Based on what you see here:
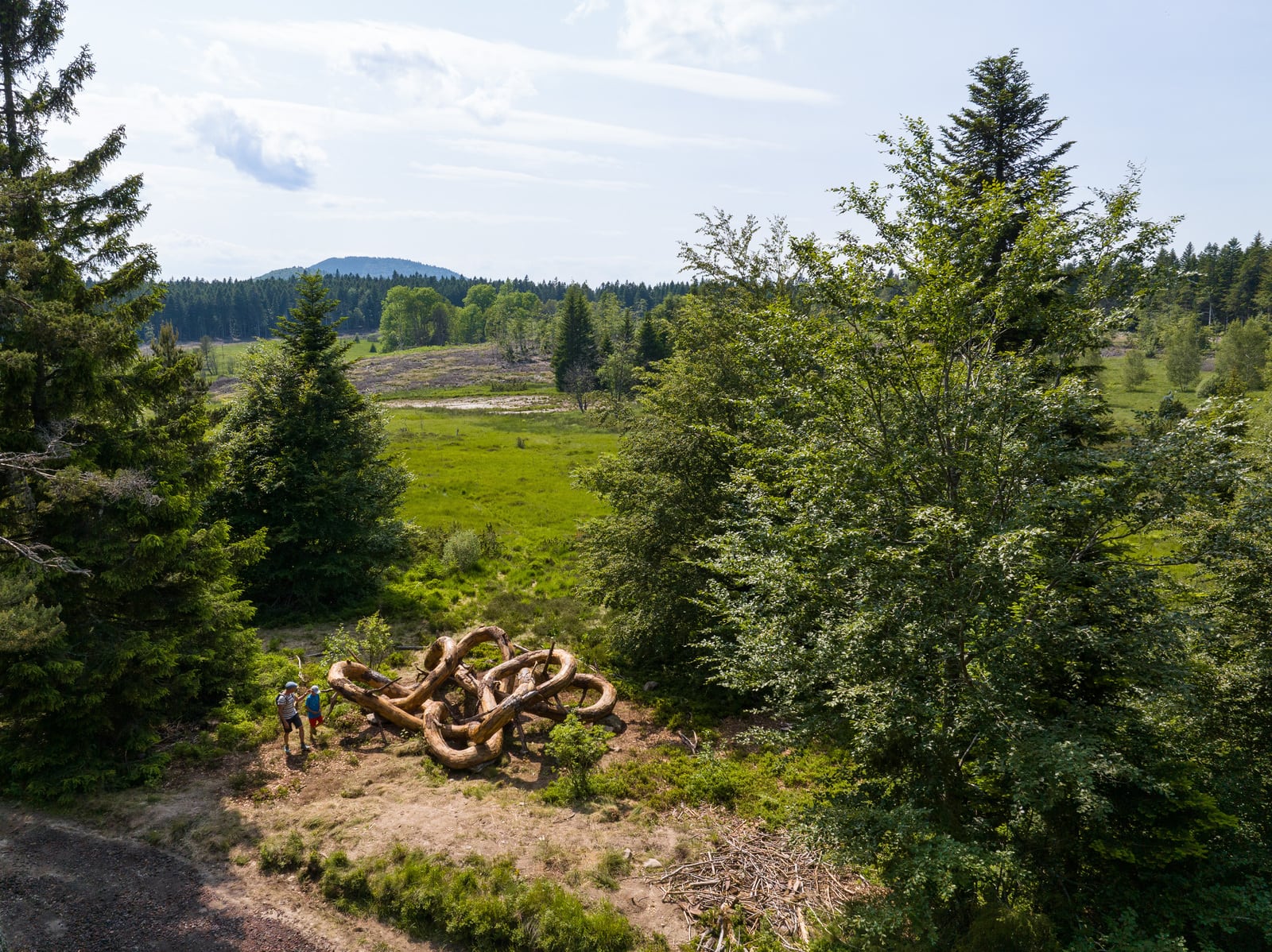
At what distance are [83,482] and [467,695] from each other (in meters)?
9.00

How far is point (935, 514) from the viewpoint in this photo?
8367mm

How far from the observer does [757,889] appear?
9.92 m

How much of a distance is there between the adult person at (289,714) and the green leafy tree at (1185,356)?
8532 cm

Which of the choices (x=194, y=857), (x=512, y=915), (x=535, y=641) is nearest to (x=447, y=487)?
(x=535, y=641)

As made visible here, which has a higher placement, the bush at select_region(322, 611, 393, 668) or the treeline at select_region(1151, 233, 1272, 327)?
the treeline at select_region(1151, 233, 1272, 327)

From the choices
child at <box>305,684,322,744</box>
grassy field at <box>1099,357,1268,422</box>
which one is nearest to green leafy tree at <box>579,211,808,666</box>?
child at <box>305,684,322,744</box>

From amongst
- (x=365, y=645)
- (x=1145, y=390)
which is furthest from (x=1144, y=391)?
(x=365, y=645)

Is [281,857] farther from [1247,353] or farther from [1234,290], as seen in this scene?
[1234,290]

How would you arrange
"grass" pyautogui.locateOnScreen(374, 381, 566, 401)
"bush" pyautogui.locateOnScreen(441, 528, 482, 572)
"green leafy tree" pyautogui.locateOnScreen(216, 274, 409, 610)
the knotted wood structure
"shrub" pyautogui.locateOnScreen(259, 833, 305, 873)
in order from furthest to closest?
"grass" pyautogui.locateOnScreen(374, 381, 566, 401), "bush" pyautogui.locateOnScreen(441, 528, 482, 572), "green leafy tree" pyautogui.locateOnScreen(216, 274, 409, 610), the knotted wood structure, "shrub" pyautogui.locateOnScreen(259, 833, 305, 873)

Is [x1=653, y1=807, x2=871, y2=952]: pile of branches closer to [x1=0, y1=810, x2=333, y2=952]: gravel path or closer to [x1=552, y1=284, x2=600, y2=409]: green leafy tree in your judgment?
[x1=0, y1=810, x2=333, y2=952]: gravel path

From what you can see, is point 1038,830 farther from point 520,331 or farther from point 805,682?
point 520,331

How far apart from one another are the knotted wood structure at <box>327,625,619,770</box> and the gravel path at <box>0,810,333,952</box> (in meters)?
4.33

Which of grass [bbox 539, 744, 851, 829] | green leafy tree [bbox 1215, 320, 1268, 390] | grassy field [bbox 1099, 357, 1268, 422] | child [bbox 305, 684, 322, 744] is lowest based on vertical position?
grass [bbox 539, 744, 851, 829]

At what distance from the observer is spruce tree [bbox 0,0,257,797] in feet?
37.6
